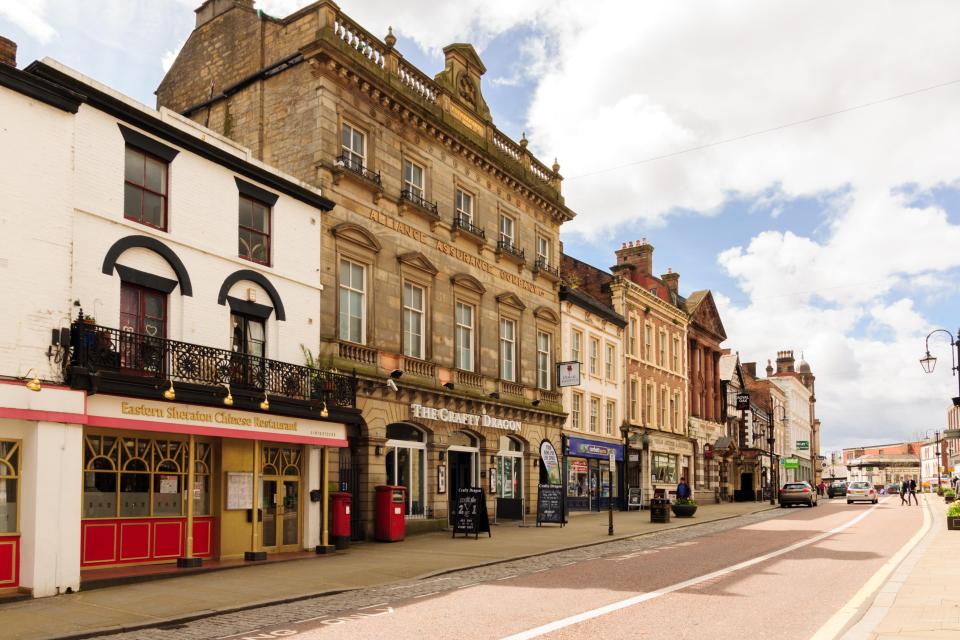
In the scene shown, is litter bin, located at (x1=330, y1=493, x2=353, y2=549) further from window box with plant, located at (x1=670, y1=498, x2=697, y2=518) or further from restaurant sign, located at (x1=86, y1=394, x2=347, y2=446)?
window box with plant, located at (x1=670, y1=498, x2=697, y2=518)

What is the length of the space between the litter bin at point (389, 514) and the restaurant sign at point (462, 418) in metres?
2.97

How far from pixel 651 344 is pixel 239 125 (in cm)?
2808

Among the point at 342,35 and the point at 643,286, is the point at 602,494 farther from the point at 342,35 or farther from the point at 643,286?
the point at 342,35

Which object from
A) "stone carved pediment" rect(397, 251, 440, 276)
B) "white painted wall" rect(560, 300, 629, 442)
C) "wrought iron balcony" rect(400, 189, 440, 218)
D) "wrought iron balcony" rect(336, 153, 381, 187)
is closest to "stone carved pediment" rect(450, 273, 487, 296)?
"stone carved pediment" rect(397, 251, 440, 276)

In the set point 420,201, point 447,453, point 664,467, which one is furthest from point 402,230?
point 664,467

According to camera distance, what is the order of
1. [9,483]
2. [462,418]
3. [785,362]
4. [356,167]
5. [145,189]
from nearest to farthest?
[9,483]
[145,189]
[356,167]
[462,418]
[785,362]

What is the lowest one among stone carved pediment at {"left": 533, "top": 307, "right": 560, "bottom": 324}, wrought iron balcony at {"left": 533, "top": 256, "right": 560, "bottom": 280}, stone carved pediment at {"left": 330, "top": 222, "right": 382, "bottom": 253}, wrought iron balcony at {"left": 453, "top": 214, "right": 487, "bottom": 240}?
stone carved pediment at {"left": 533, "top": 307, "right": 560, "bottom": 324}

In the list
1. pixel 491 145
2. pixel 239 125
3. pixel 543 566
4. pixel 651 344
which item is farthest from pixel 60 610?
pixel 651 344

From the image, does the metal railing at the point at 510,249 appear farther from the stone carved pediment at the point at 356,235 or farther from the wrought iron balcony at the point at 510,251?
the stone carved pediment at the point at 356,235

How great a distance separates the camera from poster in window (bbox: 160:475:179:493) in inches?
637

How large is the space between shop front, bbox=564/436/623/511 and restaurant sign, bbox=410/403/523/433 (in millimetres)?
6020

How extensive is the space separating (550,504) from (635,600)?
1594 centimetres

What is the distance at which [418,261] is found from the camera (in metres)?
25.8

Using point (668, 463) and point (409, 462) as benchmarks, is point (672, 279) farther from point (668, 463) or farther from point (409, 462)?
point (409, 462)
